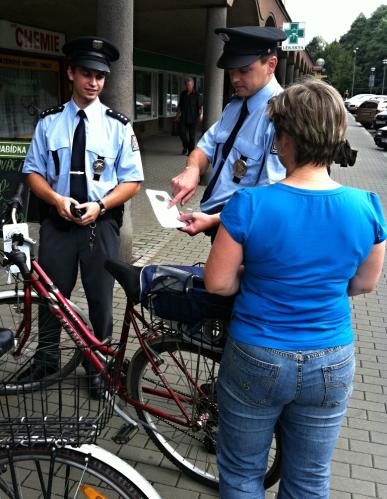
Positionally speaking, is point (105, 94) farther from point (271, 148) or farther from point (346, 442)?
point (346, 442)

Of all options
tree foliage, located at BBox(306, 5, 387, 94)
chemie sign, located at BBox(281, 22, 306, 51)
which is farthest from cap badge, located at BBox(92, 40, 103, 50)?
tree foliage, located at BBox(306, 5, 387, 94)

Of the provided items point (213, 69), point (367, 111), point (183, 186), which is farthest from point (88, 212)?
point (367, 111)

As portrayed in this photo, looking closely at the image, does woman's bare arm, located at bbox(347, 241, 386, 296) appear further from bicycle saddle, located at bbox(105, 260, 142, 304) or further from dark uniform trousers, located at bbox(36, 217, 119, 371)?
dark uniform trousers, located at bbox(36, 217, 119, 371)

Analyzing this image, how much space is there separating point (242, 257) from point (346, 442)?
1988 mm

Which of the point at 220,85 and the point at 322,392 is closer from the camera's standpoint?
the point at 322,392

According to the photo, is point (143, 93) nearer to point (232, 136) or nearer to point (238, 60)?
point (232, 136)

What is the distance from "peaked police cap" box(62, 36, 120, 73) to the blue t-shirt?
160cm

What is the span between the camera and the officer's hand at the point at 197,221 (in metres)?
2.05

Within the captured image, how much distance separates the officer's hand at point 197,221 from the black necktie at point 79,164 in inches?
41.2

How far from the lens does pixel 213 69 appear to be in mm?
10031

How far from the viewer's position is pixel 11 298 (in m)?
2.96

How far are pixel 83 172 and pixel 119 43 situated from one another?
259 cm

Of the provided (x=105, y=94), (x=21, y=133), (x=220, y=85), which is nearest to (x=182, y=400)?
(x=105, y=94)

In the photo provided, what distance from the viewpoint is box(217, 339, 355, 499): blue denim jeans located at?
63.8 inches
